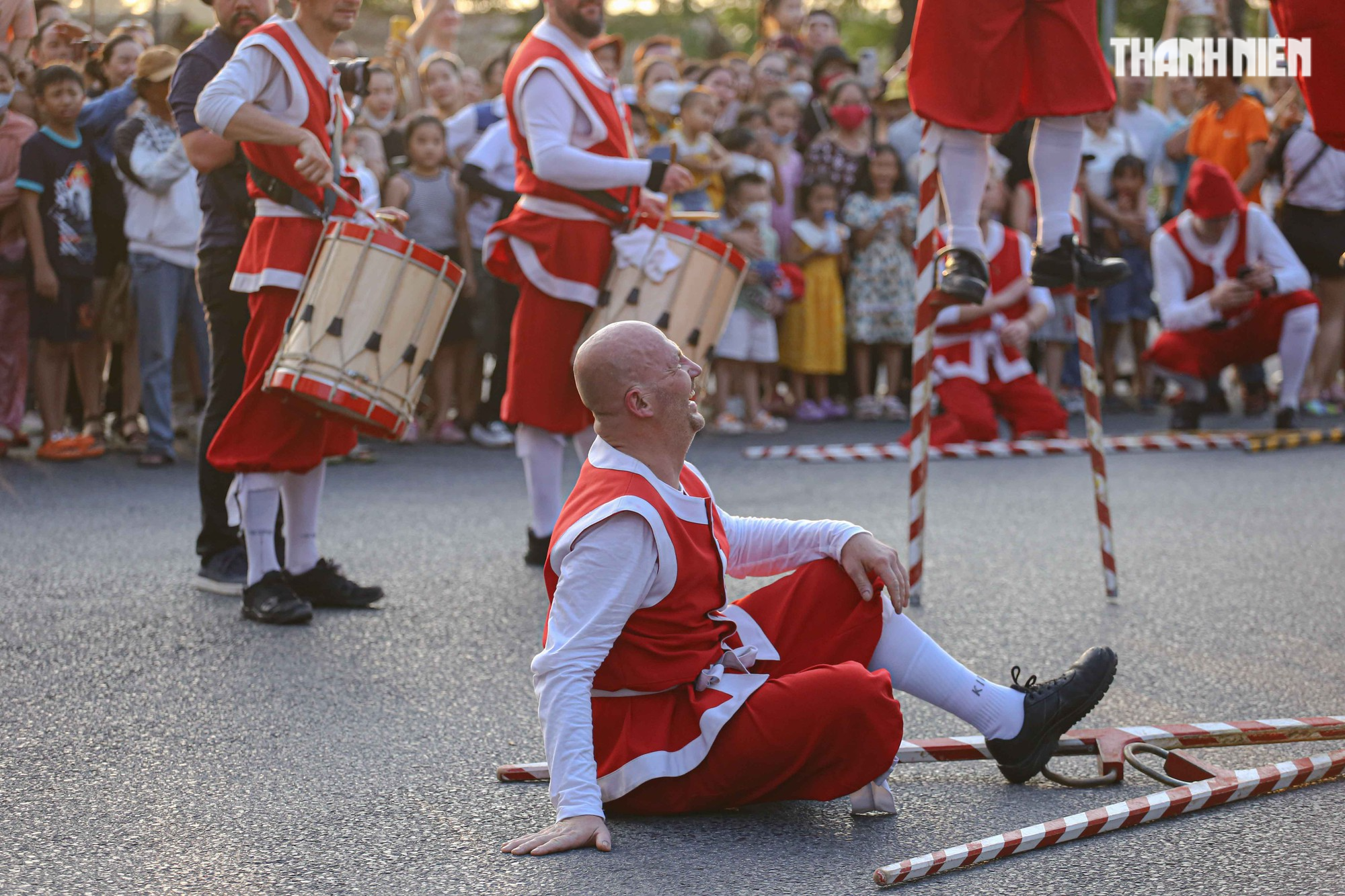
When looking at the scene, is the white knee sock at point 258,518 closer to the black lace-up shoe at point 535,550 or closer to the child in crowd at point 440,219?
the black lace-up shoe at point 535,550

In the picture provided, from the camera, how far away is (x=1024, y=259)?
28.3 ft

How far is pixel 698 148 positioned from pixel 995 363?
2.17 meters

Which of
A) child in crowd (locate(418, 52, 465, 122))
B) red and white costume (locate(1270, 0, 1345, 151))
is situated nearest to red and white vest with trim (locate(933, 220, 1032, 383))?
child in crowd (locate(418, 52, 465, 122))

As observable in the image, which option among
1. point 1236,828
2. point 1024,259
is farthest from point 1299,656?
point 1024,259

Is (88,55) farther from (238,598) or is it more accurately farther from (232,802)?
(232,802)

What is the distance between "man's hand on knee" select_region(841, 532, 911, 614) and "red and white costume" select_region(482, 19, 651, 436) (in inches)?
92.6

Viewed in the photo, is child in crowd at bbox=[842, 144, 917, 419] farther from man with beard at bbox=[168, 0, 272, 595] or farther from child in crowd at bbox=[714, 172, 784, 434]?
man with beard at bbox=[168, 0, 272, 595]

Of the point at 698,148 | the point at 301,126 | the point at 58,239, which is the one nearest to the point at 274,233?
the point at 301,126

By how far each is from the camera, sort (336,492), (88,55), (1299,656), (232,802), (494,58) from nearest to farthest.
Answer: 1. (232,802)
2. (1299,656)
3. (336,492)
4. (88,55)
5. (494,58)

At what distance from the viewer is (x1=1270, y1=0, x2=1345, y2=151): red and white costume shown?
3.81 m

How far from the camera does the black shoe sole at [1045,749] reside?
9.53ft

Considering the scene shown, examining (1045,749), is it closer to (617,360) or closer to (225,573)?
(617,360)

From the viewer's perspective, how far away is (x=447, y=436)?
873 centimetres

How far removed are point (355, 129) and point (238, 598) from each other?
14.8 feet
